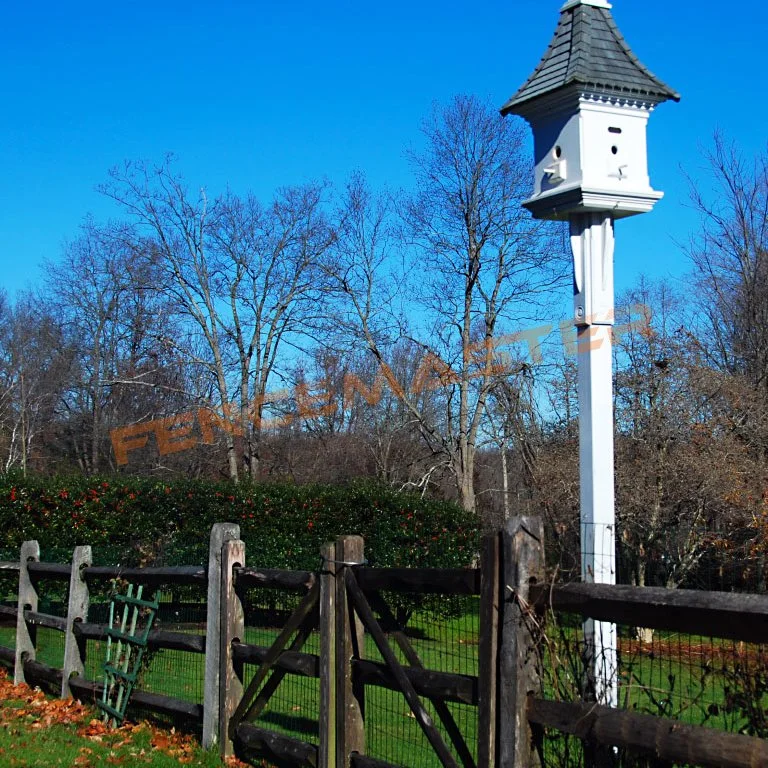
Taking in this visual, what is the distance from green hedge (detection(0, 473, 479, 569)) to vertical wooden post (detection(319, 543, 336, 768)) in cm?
900

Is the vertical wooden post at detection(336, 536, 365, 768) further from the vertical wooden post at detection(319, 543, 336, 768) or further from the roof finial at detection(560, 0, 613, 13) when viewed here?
the roof finial at detection(560, 0, 613, 13)

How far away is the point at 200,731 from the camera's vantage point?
23.5 feet

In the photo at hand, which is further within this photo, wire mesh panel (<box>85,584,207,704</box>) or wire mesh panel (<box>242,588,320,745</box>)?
wire mesh panel (<box>85,584,207,704</box>)

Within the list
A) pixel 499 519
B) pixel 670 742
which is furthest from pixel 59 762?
pixel 499 519

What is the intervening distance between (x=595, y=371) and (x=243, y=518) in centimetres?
955

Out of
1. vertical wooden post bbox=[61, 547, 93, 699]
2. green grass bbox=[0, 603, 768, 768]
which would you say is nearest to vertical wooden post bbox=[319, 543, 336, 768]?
green grass bbox=[0, 603, 768, 768]

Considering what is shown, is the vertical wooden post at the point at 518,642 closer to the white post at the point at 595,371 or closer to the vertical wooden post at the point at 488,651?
the vertical wooden post at the point at 488,651

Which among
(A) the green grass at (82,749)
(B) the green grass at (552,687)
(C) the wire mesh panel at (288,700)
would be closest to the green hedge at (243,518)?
(B) the green grass at (552,687)

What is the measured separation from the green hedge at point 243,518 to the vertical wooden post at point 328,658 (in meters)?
9.00

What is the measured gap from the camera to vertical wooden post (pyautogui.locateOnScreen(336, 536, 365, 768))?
5578 millimetres

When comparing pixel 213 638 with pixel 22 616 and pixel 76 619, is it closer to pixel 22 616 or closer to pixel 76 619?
pixel 76 619

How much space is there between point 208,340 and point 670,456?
1600 cm

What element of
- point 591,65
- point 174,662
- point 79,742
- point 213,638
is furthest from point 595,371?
point 174,662

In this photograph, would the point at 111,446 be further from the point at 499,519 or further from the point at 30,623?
the point at 30,623
